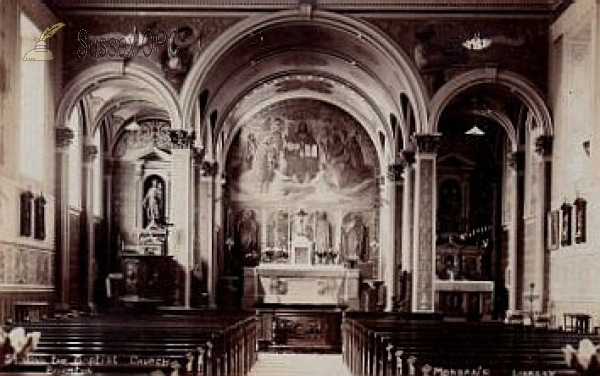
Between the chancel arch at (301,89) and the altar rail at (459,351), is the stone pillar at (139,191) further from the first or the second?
the altar rail at (459,351)

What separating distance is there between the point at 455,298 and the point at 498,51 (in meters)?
8.24

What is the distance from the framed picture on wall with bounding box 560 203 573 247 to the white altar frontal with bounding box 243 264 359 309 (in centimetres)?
1234

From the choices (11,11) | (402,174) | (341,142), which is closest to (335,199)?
(341,142)

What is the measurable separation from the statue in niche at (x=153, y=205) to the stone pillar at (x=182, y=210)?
30.1ft

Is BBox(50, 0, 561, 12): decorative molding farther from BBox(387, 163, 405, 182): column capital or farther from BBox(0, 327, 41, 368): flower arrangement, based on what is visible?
BBox(0, 327, 41, 368): flower arrangement

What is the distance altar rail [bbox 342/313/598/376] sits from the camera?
9.92m

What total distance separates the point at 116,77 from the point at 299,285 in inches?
453

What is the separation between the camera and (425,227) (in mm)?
24953

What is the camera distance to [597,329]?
18.1 m

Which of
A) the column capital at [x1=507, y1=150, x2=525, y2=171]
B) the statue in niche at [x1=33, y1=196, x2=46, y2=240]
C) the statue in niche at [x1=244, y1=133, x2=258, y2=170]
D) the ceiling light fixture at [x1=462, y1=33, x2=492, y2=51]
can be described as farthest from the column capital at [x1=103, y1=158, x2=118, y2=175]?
the ceiling light fixture at [x1=462, y1=33, x2=492, y2=51]

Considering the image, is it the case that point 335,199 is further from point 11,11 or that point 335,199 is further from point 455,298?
point 11,11

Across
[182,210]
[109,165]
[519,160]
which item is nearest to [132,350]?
[182,210]

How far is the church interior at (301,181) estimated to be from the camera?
19.8 metres

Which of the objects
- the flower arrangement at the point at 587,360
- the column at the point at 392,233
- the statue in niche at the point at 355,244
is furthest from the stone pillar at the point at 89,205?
the flower arrangement at the point at 587,360
